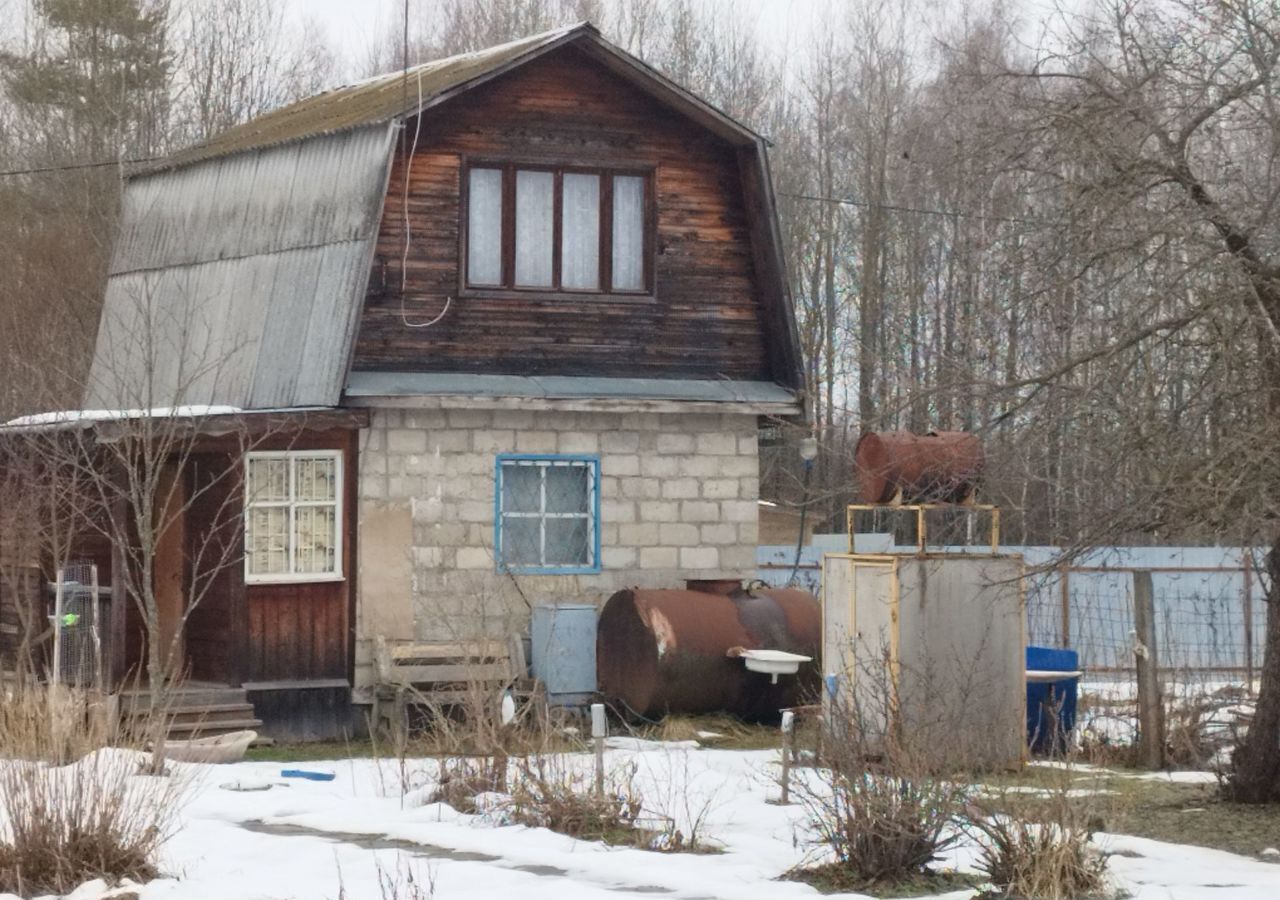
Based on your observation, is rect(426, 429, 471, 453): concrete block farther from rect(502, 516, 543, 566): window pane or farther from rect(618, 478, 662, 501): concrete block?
rect(618, 478, 662, 501): concrete block

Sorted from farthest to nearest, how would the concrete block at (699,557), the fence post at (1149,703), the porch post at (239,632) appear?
the concrete block at (699,557) → the porch post at (239,632) → the fence post at (1149,703)

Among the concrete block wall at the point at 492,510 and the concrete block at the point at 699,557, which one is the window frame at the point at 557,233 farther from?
the concrete block at the point at 699,557

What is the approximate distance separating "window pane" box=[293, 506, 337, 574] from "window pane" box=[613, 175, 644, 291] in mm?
3899

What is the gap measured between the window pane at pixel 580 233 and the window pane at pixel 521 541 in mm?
2480

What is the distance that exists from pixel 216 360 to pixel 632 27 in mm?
29546

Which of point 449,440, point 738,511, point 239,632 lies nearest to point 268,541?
point 239,632

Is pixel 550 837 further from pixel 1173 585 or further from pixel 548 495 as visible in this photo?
pixel 1173 585

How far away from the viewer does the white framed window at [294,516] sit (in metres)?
20.1

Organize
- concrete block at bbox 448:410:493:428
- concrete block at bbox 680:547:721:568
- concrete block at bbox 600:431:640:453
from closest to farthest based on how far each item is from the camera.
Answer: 1. concrete block at bbox 448:410:493:428
2. concrete block at bbox 600:431:640:453
3. concrete block at bbox 680:547:721:568

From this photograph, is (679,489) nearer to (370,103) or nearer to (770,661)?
(770,661)

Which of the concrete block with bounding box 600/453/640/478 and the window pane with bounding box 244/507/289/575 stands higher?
the concrete block with bounding box 600/453/640/478

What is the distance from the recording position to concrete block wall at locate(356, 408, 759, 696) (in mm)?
20219

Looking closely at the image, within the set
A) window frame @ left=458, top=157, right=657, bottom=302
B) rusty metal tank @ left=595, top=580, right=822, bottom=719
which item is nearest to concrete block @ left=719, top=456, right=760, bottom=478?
rusty metal tank @ left=595, top=580, right=822, bottom=719

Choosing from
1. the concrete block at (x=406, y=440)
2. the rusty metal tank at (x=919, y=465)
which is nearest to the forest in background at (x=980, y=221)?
the rusty metal tank at (x=919, y=465)
